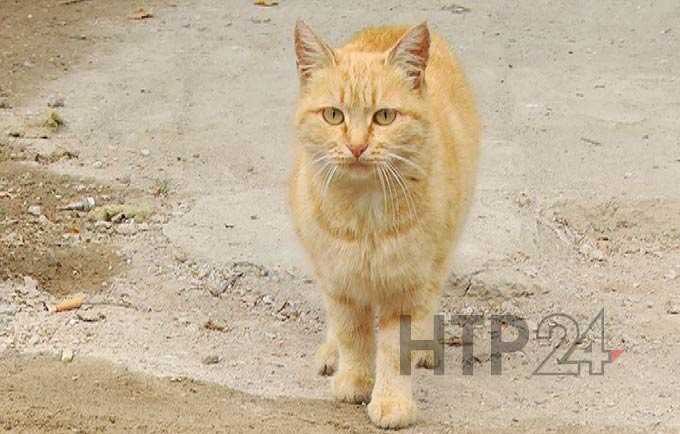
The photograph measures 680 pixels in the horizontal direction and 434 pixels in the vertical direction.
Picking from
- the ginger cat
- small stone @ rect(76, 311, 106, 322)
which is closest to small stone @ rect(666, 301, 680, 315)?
the ginger cat

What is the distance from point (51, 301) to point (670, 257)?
264cm

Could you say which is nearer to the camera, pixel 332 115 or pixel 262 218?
pixel 332 115

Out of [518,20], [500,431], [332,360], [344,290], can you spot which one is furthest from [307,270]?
[518,20]

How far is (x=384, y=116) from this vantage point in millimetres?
4047

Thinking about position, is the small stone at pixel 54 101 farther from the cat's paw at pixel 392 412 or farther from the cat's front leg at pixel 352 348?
the cat's paw at pixel 392 412

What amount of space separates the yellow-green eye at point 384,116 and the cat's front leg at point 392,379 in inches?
25.2

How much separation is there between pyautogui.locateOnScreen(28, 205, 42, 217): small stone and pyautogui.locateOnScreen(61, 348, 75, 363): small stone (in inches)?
58.0

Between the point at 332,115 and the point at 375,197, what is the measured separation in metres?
0.29

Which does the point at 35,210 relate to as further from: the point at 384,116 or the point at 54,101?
the point at 384,116

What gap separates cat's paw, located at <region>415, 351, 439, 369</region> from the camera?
4697 millimetres

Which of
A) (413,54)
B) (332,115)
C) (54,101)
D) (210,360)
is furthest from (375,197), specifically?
(54,101)

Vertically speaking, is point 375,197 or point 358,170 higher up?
point 358,170

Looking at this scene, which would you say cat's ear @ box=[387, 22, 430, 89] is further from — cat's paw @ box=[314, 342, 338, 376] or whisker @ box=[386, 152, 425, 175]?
cat's paw @ box=[314, 342, 338, 376]

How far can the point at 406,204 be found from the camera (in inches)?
163
